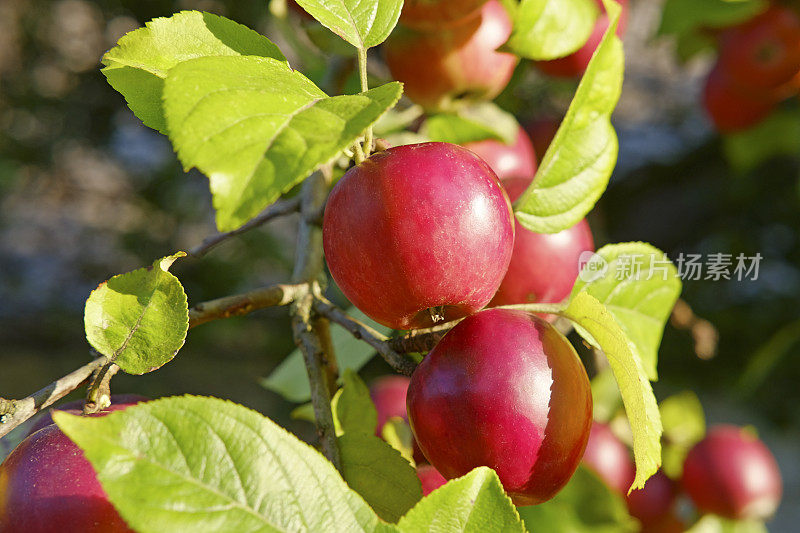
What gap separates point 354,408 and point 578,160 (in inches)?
7.6

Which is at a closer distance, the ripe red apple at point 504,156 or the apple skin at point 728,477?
the ripe red apple at point 504,156

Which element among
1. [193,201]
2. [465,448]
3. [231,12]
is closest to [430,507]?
[465,448]

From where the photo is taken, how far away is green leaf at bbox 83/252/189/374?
34cm

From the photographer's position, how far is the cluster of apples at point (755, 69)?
2.93 ft

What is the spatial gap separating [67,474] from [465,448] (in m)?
0.18

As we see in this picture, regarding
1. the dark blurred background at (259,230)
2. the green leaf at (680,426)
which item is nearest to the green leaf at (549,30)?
the dark blurred background at (259,230)

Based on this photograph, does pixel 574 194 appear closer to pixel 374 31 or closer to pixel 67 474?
pixel 374 31

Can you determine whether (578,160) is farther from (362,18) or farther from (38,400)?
(38,400)

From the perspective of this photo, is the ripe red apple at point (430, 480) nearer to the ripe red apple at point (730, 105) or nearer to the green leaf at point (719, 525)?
the green leaf at point (719, 525)

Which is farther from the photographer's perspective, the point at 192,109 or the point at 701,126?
the point at 701,126

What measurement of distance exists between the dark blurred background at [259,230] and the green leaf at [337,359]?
1.71 feet

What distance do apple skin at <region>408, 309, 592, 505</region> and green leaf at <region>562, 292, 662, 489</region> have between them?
0.02m

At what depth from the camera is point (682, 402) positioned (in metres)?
1.01

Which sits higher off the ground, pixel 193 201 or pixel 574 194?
pixel 574 194
